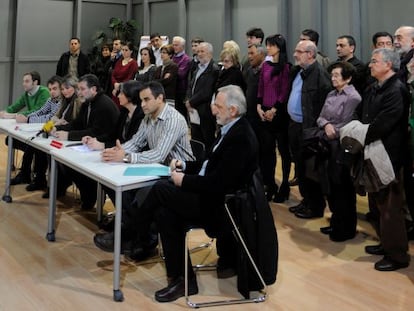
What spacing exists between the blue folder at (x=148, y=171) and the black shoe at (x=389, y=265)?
1612 mm

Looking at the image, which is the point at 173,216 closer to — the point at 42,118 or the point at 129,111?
the point at 129,111

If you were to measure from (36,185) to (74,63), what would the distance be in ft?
13.3

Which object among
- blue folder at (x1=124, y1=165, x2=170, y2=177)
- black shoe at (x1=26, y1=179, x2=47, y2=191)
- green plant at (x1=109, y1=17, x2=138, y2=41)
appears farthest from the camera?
green plant at (x1=109, y1=17, x2=138, y2=41)

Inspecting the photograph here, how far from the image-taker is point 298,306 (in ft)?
9.96

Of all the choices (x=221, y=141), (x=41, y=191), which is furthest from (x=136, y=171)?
(x=41, y=191)

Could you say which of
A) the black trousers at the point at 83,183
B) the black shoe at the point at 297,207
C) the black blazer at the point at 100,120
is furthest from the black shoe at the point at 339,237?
the black trousers at the point at 83,183

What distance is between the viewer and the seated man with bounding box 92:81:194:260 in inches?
141

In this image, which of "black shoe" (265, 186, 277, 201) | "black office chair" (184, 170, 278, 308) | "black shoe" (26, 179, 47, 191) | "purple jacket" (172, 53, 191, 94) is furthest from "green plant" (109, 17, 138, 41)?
"black office chair" (184, 170, 278, 308)

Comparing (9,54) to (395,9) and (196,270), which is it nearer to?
(395,9)

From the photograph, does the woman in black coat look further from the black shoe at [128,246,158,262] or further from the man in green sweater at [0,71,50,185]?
the man in green sweater at [0,71,50,185]

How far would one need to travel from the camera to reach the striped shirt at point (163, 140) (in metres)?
3.59

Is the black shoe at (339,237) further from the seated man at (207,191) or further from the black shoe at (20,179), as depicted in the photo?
the black shoe at (20,179)

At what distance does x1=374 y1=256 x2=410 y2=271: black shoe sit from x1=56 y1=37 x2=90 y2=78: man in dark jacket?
6705mm

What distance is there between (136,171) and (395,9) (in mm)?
4878
